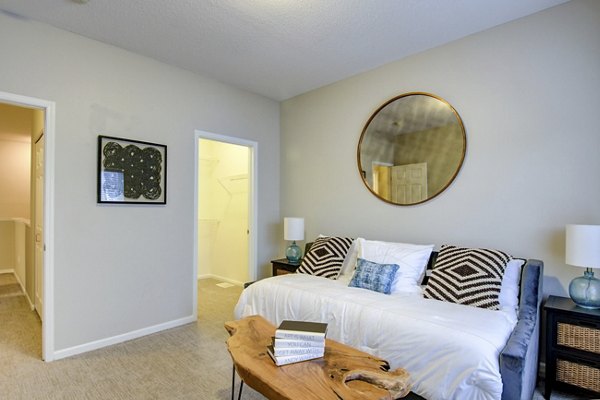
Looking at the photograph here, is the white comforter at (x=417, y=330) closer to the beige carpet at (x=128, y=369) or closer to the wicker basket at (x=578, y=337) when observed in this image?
the wicker basket at (x=578, y=337)

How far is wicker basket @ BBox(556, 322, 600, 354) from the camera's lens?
1995 millimetres

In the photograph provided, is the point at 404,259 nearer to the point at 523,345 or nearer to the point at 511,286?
the point at 511,286

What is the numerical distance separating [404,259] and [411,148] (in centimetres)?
116

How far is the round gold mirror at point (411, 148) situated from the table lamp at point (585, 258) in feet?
3.39

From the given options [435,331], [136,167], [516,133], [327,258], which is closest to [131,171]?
[136,167]

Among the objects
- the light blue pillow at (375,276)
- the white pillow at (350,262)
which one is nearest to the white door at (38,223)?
the white pillow at (350,262)

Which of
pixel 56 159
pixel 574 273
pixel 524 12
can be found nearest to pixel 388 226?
pixel 574 273

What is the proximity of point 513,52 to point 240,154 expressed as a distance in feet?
12.3

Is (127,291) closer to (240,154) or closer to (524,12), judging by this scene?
(240,154)

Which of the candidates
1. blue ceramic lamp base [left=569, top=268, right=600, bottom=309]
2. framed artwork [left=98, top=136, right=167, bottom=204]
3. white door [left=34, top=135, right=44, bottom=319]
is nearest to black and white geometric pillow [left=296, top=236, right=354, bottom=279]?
framed artwork [left=98, top=136, right=167, bottom=204]

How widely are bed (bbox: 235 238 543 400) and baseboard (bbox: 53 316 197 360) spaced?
120cm

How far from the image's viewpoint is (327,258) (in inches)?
129

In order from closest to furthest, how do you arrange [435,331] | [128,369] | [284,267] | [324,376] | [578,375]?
[324,376] → [435,331] → [578,375] → [128,369] → [284,267]

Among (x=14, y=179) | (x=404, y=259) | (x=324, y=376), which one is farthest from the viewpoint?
(x=14, y=179)
